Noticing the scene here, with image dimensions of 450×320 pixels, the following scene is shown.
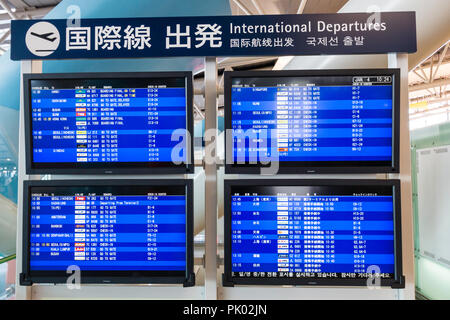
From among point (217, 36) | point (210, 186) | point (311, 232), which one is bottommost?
point (311, 232)

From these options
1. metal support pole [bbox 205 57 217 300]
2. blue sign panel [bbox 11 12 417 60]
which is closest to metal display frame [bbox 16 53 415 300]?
metal support pole [bbox 205 57 217 300]

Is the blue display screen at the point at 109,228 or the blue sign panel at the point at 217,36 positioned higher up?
the blue sign panel at the point at 217,36

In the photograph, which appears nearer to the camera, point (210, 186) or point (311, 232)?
point (311, 232)

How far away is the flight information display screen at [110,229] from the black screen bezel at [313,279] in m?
0.22

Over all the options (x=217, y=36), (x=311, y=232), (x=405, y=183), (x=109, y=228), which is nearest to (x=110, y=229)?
(x=109, y=228)

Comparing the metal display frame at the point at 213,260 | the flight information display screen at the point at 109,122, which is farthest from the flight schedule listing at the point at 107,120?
the metal display frame at the point at 213,260

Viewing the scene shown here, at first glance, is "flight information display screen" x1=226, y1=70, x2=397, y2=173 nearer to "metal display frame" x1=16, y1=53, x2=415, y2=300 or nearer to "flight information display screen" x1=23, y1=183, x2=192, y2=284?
"metal display frame" x1=16, y1=53, x2=415, y2=300

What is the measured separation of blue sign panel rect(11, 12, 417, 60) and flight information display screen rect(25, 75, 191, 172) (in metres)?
0.20

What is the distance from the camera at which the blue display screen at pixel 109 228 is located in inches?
66.0

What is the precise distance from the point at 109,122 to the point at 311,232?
1.23 meters

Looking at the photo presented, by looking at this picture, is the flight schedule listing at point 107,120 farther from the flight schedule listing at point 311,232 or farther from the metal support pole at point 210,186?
the flight schedule listing at point 311,232

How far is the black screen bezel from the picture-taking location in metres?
1.62

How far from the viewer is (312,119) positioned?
1.67 m

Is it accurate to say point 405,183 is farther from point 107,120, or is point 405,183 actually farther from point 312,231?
point 107,120
